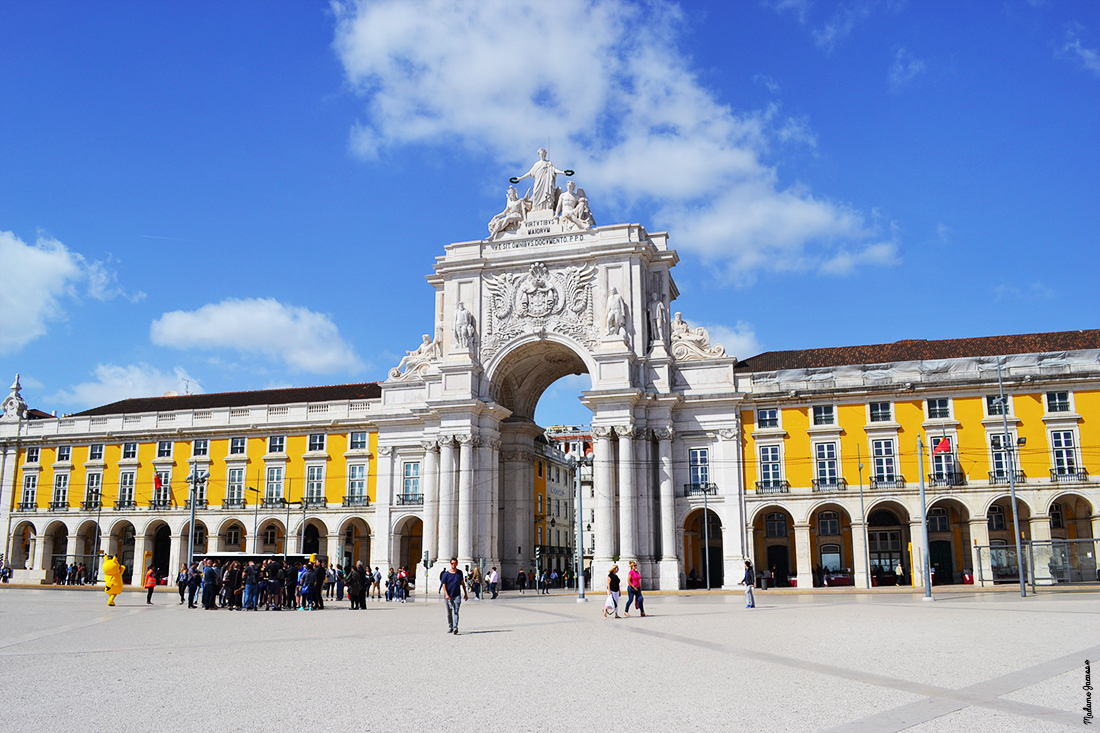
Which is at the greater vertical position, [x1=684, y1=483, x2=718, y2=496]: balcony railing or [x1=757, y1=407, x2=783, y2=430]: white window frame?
[x1=757, y1=407, x2=783, y2=430]: white window frame

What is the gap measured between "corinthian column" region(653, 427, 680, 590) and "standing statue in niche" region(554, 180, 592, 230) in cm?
1433

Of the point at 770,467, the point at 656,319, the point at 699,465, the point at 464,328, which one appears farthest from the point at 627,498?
the point at 464,328

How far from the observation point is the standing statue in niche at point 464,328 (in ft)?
187

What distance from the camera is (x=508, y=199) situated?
59.7 metres

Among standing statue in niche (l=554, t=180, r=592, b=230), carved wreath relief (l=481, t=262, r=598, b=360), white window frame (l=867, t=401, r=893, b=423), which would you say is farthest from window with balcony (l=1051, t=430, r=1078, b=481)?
standing statue in niche (l=554, t=180, r=592, b=230)

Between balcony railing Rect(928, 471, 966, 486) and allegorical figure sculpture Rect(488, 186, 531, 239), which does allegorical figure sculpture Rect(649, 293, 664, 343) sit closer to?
allegorical figure sculpture Rect(488, 186, 531, 239)

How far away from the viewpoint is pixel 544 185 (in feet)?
196

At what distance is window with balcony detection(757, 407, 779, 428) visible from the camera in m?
54.2

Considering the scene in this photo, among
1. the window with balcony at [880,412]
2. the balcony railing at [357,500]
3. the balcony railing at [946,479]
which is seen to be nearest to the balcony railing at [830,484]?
the window with balcony at [880,412]

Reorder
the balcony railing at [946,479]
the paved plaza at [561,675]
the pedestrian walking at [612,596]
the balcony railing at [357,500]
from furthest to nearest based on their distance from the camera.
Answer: the balcony railing at [357,500] → the balcony railing at [946,479] → the pedestrian walking at [612,596] → the paved plaza at [561,675]

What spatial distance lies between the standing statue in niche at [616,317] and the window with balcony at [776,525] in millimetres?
15344

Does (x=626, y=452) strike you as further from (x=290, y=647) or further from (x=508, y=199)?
(x=290, y=647)

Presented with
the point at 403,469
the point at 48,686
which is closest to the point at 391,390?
the point at 403,469

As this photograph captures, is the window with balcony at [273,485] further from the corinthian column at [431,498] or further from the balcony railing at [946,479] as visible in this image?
the balcony railing at [946,479]
